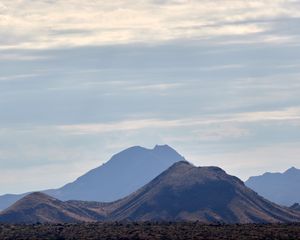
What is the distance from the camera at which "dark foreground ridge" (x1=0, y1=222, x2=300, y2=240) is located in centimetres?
15650

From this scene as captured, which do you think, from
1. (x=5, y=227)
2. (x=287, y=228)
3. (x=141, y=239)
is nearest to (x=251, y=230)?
(x=287, y=228)

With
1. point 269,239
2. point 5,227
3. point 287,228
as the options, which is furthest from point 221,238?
point 5,227

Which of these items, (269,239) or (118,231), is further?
(118,231)

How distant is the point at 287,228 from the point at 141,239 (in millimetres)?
34974

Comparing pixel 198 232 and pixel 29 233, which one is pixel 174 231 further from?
pixel 29 233

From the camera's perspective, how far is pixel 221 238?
152500 mm

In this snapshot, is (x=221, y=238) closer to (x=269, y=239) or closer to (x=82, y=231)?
(x=269, y=239)

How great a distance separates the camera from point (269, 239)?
150 meters

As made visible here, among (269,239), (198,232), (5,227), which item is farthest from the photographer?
(5,227)

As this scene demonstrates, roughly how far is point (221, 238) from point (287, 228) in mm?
24859

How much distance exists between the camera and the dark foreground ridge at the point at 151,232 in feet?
513

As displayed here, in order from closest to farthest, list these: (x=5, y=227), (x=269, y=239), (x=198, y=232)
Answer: (x=269, y=239) < (x=198, y=232) < (x=5, y=227)

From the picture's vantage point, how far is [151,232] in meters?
166

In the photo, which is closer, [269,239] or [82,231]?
[269,239]
